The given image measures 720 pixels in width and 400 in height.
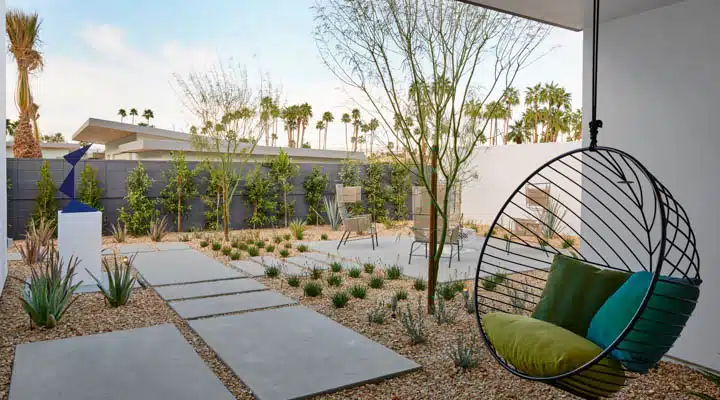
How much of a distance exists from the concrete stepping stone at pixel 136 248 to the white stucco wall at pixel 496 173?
761 cm

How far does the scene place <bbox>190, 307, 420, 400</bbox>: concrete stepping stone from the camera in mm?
2635

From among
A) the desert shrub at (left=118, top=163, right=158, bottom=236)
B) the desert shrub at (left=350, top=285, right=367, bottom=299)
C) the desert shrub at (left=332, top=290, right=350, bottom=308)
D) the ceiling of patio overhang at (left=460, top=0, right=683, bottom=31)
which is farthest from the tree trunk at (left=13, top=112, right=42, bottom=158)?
the ceiling of patio overhang at (left=460, top=0, right=683, bottom=31)

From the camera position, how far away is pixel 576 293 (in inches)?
102

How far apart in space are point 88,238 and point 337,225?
239 inches

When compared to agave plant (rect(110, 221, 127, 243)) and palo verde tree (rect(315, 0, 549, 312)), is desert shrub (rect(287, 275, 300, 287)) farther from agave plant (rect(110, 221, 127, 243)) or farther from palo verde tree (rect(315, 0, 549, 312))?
agave plant (rect(110, 221, 127, 243))

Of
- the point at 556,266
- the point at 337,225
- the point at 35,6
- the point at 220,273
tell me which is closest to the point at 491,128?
the point at 337,225

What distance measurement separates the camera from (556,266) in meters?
2.78

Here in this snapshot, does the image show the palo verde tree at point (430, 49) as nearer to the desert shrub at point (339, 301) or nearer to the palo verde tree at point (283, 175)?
the desert shrub at point (339, 301)

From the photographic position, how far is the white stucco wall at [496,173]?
1120cm

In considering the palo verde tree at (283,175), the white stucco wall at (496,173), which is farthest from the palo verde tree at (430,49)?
the white stucco wall at (496,173)

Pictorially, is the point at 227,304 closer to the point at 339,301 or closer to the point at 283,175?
the point at 339,301

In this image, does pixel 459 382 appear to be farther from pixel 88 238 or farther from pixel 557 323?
pixel 88 238

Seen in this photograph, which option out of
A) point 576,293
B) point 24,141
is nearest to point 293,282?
point 576,293

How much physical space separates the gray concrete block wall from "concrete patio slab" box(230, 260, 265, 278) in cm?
390
